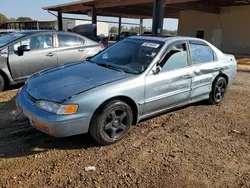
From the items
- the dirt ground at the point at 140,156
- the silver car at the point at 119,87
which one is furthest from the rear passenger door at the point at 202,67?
the dirt ground at the point at 140,156

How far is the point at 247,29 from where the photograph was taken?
673 inches

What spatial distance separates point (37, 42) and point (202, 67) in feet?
13.4

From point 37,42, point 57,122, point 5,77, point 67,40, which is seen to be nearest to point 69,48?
point 67,40

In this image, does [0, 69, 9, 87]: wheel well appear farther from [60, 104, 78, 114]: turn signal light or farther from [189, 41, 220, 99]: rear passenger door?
[189, 41, 220, 99]: rear passenger door

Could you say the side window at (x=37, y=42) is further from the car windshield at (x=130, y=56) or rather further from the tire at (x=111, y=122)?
the tire at (x=111, y=122)

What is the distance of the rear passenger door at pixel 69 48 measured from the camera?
6.19m

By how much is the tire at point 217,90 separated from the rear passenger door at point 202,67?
0.15 meters

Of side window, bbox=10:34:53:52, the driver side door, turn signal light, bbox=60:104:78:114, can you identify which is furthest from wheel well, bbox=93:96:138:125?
side window, bbox=10:34:53:52

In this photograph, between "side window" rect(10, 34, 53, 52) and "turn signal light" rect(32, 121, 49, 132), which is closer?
"turn signal light" rect(32, 121, 49, 132)

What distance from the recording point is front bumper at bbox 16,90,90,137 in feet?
8.98

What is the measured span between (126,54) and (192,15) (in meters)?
18.5

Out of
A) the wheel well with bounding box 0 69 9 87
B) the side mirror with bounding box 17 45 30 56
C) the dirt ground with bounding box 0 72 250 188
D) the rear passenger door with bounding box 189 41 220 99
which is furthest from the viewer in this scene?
the side mirror with bounding box 17 45 30 56

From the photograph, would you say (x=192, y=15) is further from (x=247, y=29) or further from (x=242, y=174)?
(x=242, y=174)

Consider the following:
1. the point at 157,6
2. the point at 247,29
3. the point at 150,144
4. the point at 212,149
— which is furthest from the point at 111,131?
the point at 247,29
